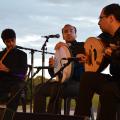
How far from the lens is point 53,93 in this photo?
4703mm

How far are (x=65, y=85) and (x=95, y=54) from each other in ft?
3.41

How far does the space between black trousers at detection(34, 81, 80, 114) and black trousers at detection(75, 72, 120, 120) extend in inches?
35.6

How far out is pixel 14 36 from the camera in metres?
Answer: 5.40

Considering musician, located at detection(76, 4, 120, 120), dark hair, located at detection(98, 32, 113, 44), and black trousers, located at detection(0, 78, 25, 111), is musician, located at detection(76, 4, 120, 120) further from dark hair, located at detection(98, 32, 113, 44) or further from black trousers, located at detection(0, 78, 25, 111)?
black trousers, located at detection(0, 78, 25, 111)

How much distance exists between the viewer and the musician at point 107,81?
335cm

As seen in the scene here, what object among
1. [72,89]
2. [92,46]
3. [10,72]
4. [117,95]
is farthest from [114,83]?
[10,72]

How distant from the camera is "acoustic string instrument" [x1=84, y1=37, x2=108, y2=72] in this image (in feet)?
11.9

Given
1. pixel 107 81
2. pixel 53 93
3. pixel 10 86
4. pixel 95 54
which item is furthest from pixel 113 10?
pixel 10 86

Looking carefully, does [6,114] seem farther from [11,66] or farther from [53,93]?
[11,66]

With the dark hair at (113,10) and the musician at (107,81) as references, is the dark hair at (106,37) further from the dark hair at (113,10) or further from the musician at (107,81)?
the dark hair at (113,10)

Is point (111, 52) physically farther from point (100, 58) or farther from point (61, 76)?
point (61, 76)

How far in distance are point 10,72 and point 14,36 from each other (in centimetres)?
48

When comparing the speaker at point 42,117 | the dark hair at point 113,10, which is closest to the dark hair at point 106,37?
the dark hair at point 113,10

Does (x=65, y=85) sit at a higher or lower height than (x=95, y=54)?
lower
